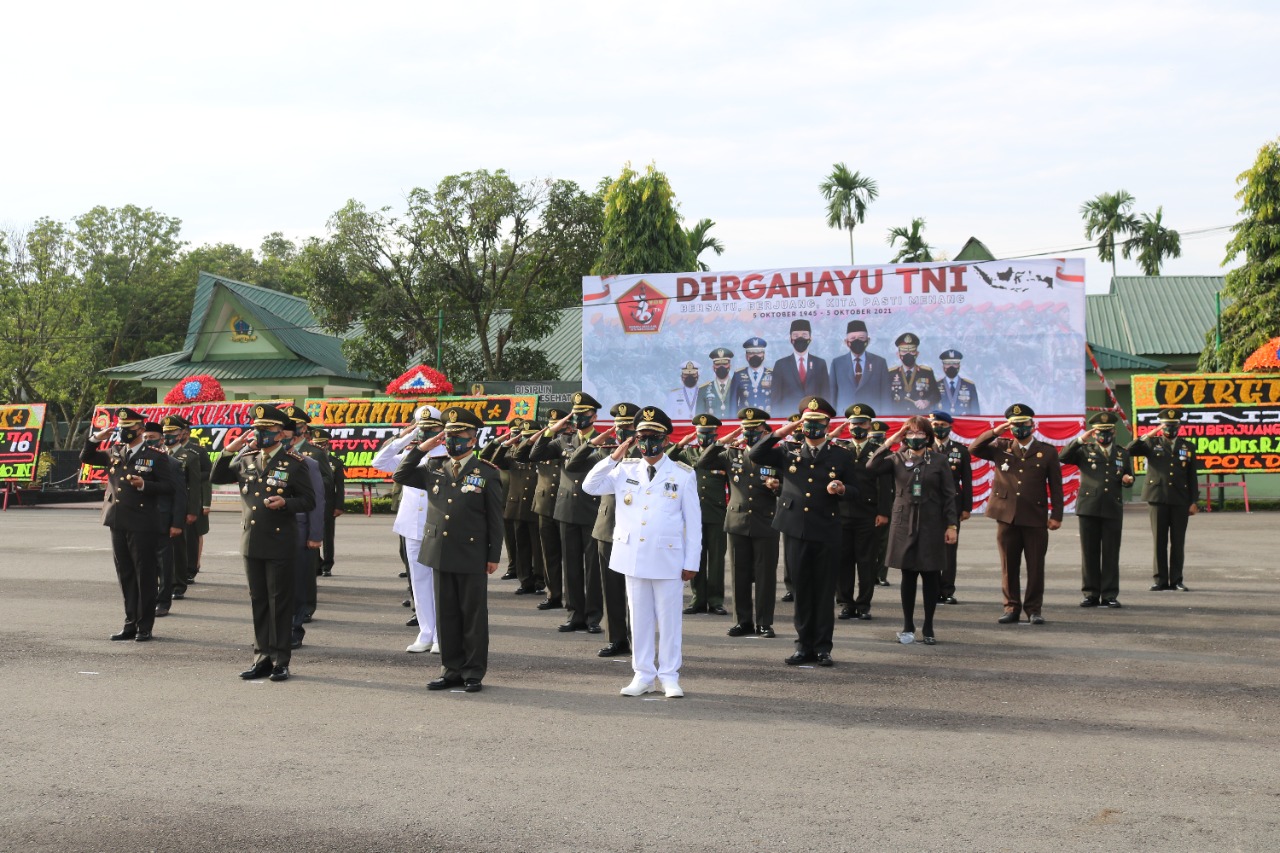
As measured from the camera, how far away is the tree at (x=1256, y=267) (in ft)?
100

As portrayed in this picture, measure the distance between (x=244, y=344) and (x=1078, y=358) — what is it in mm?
30069

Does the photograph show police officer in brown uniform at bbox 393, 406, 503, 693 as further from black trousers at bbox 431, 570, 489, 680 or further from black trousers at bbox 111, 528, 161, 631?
black trousers at bbox 111, 528, 161, 631

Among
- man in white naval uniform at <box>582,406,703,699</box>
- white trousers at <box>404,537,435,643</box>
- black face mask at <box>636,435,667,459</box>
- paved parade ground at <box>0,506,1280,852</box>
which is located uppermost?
black face mask at <box>636,435,667,459</box>

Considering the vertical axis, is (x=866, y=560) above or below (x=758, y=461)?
below

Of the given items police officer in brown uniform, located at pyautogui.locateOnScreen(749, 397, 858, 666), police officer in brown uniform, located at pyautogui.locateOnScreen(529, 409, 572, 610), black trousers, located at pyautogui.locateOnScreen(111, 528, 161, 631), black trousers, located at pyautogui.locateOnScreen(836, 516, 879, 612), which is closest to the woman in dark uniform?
police officer in brown uniform, located at pyautogui.locateOnScreen(749, 397, 858, 666)

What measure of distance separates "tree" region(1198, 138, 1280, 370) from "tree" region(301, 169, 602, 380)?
702 inches

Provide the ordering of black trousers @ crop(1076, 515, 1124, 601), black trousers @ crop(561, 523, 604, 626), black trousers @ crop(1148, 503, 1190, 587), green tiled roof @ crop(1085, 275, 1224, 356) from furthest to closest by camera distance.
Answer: green tiled roof @ crop(1085, 275, 1224, 356) < black trousers @ crop(1148, 503, 1190, 587) < black trousers @ crop(1076, 515, 1124, 601) < black trousers @ crop(561, 523, 604, 626)


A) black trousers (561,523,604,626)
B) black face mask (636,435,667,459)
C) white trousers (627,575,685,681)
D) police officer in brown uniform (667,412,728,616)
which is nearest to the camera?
white trousers (627,575,685,681)

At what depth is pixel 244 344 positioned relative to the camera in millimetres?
42906

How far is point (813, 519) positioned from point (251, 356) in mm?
37049

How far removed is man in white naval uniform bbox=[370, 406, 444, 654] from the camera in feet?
30.3

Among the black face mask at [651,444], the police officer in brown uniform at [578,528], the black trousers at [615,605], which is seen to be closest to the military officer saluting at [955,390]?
the police officer in brown uniform at [578,528]

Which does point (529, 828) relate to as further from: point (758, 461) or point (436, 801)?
point (758, 461)

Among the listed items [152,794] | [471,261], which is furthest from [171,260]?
[152,794]
